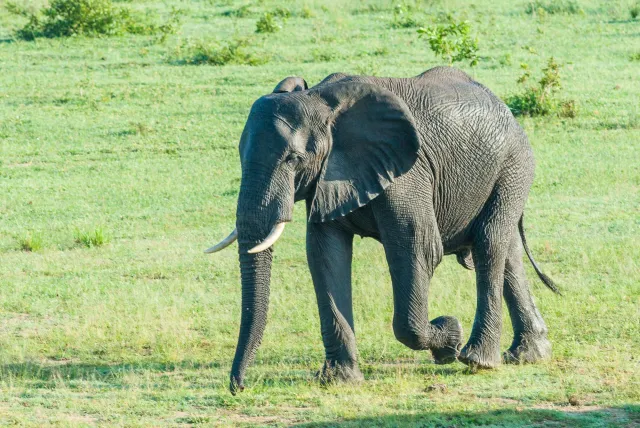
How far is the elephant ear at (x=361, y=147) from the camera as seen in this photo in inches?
305

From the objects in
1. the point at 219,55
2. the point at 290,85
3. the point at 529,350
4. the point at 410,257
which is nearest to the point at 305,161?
the point at 290,85

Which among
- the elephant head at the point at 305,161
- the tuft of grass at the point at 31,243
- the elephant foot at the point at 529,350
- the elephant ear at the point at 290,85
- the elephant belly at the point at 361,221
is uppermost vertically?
the elephant ear at the point at 290,85

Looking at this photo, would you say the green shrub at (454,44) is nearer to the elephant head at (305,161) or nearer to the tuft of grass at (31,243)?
the tuft of grass at (31,243)

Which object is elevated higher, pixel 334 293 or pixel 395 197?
pixel 395 197

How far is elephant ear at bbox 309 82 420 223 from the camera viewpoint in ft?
25.5

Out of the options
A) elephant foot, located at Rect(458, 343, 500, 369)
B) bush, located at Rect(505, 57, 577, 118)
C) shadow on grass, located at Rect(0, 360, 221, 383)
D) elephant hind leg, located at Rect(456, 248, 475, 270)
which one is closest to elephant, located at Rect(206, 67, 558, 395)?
elephant foot, located at Rect(458, 343, 500, 369)

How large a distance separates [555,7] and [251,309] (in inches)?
775

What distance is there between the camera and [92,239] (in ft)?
42.2

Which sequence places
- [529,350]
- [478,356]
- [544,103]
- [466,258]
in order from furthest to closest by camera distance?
[544,103]
[466,258]
[529,350]
[478,356]

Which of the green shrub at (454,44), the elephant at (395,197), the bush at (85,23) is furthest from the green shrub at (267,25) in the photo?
the elephant at (395,197)

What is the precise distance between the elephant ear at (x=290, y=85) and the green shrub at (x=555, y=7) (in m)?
18.3

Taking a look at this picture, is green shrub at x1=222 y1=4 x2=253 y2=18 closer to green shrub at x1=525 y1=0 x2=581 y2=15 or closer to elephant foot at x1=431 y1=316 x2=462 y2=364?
green shrub at x1=525 y1=0 x2=581 y2=15

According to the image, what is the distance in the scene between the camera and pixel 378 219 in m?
7.96

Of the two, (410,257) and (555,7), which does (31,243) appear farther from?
(555,7)
